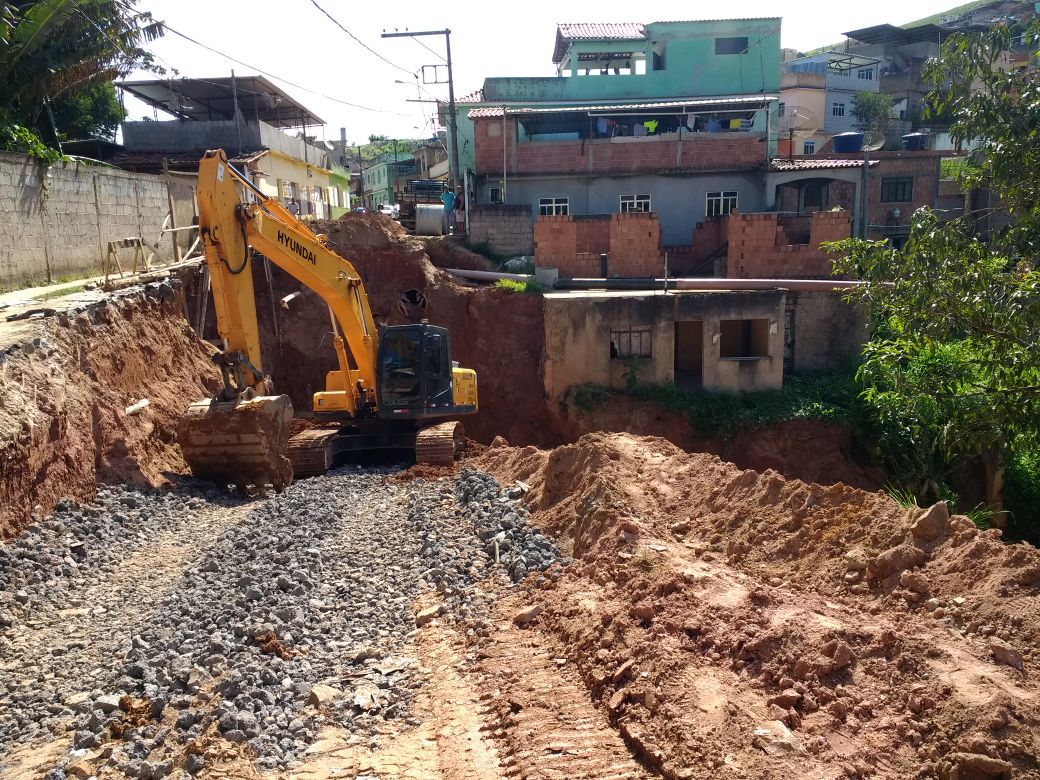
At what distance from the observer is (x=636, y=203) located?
85.1 feet

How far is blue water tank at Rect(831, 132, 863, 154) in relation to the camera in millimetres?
28641

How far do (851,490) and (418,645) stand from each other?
3.77 m

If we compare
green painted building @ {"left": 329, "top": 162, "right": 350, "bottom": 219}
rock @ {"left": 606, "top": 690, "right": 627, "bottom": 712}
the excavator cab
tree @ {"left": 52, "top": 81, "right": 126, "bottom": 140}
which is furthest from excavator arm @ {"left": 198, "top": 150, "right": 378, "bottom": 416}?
green painted building @ {"left": 329, "top": 162, "right": 350, "bottom": 219}

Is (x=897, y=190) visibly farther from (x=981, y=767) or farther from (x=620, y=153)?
(x=981, y=767)

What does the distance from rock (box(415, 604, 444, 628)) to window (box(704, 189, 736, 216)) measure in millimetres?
21185

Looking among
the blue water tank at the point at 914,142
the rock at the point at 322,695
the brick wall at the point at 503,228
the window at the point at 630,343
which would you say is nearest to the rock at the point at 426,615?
the rock at the point at 322,695

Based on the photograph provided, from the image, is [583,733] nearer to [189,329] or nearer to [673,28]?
[189,329]

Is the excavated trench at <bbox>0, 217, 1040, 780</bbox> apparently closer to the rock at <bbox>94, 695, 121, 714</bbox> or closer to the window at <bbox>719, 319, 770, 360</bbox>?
the rock at <bbox>94, 695, 121, 714</bbox>

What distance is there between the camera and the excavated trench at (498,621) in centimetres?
476

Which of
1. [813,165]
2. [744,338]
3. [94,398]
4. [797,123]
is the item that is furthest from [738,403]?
[797,123]

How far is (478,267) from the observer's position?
74.0ft

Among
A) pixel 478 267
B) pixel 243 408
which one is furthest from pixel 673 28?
pixel 243 408

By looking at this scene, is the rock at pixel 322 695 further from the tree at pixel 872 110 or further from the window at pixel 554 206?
the tree at pixel 872 110

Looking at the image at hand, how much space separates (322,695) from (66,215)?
12.9 meters
